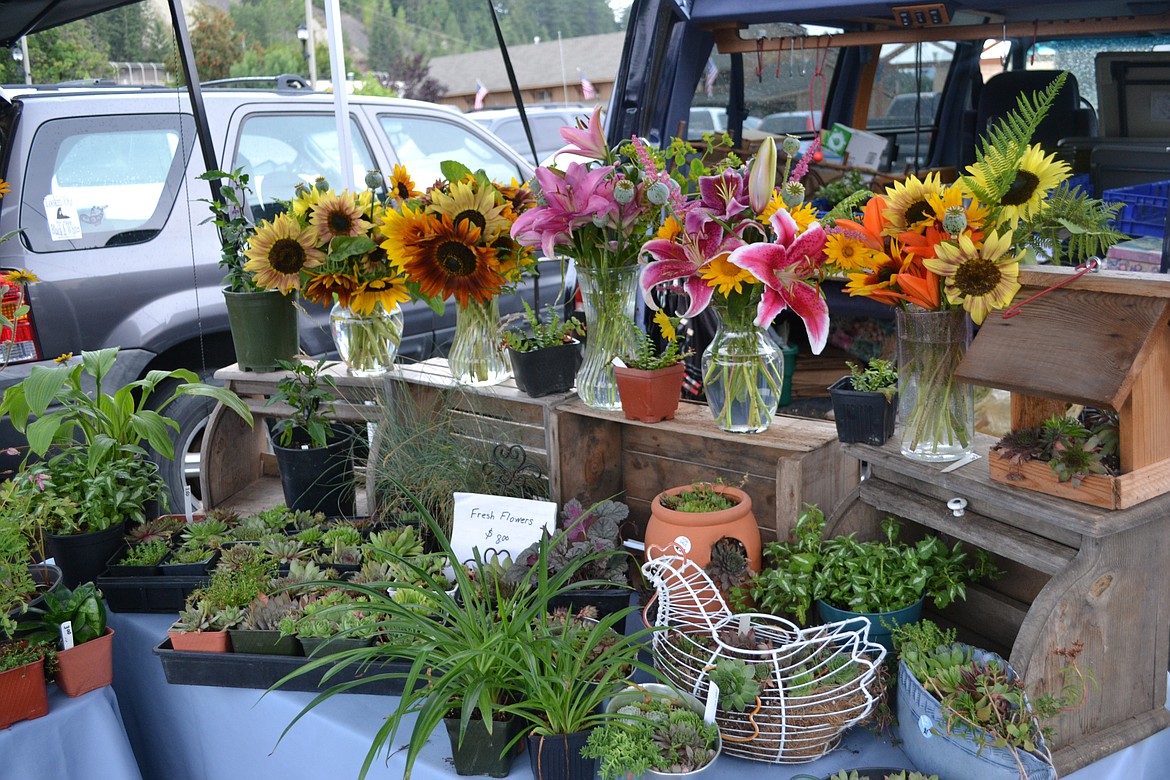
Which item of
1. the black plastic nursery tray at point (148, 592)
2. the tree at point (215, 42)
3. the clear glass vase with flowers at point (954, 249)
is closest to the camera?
the clear glass vase with flowers at point (954, 249)

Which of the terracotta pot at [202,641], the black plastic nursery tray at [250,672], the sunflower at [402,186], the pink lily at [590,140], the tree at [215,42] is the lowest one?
the black plastic nursery tray at [250,672]

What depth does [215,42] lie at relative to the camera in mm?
6754

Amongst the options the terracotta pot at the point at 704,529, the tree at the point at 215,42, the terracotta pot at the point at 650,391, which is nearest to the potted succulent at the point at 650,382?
the terracotta pot at the point at 650,391

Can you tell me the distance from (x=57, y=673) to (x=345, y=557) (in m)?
0.56

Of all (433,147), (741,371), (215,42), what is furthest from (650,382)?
(215,42)

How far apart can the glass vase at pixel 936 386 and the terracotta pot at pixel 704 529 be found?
12.6 inches

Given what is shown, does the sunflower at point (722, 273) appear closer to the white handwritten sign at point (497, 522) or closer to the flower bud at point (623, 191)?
the flower bud at point (623, 191)

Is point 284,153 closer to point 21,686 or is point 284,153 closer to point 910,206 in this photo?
point 21,686

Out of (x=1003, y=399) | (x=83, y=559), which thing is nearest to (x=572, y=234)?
(x=83, y=559)

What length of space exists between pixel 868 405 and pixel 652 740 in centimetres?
62

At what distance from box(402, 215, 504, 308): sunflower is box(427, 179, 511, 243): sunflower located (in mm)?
17

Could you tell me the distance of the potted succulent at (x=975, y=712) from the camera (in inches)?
49.1

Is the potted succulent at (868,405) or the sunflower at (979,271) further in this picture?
the potted succulent at (868,405)

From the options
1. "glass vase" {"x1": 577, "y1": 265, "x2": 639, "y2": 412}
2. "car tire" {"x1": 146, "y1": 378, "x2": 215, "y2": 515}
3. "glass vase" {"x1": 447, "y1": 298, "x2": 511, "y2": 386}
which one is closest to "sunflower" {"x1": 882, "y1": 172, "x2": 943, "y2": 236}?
"glass vase" {"x1": 577, "y1": 265, "x2": 639, "y2": 412}
